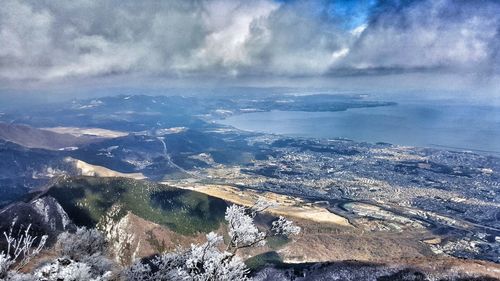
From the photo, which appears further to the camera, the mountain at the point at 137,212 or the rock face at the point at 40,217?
the mountain at the point at 137,212

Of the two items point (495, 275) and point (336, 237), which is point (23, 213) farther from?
point (495, 275)

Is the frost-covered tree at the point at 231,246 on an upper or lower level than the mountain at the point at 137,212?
upper

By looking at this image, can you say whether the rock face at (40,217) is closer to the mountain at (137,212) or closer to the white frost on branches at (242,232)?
the mountain at (137,212)

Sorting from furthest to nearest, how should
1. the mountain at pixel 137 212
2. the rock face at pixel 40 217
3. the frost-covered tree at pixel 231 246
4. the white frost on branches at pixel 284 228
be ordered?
the mountain at pixel 137 212
the rock face at pixel 40 217
the white frost on branches at pixel 284 228
the frost-covered tree at pixel 231 246

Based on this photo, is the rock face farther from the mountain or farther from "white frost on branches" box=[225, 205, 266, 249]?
"white frost on branches" box=[225, 205, 266, 249]

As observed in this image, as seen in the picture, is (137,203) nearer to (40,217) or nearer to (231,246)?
(40,217)

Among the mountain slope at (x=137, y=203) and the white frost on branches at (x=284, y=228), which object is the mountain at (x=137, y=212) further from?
the white frost on branches at (x=284, y=228)

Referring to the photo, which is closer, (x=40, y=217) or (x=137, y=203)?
(x=40, y=217)

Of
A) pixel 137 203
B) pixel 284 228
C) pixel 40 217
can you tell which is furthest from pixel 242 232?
pixel 137 203

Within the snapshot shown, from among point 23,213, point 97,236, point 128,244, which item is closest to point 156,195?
point 128,244

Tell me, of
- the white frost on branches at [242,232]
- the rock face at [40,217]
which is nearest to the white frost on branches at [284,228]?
the white frost on branches at [242,232]

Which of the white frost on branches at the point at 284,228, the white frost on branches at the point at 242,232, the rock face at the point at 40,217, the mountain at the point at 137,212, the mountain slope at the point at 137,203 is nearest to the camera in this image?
the white frost on branches at the point at 242,232

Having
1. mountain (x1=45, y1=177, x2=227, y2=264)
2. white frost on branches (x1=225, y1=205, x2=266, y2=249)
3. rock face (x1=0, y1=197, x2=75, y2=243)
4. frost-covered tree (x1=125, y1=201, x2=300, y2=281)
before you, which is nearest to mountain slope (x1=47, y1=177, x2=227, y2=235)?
mountain (x1=45, y1=177, x2=227, y2=264)
